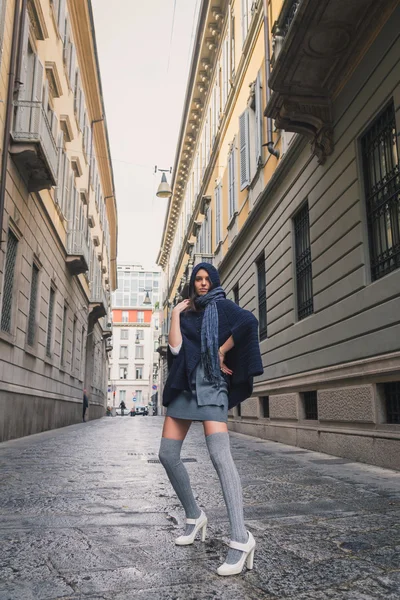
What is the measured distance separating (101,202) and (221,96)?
15105 mm

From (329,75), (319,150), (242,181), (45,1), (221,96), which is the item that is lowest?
(319,150)

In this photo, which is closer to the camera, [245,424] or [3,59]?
[3,59]

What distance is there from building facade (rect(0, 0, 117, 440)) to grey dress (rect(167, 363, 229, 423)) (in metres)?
8.30

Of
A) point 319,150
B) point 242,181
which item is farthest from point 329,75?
point 242,181

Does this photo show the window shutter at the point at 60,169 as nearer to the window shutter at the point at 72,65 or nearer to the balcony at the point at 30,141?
the window shutter at the point at 72,65

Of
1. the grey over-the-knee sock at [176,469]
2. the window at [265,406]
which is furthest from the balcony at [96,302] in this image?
the grey over-the-knee sock at [176,469]

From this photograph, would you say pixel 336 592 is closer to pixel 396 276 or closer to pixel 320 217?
pixel 396 276

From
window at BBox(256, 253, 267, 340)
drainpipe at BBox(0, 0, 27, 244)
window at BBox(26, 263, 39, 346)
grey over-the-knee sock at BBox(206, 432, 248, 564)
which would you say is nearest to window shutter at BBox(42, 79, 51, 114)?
drainpipe at BBox(0, 0, 27, 244)

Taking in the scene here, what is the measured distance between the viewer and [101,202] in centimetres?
3388

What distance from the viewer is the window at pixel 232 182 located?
17059mm

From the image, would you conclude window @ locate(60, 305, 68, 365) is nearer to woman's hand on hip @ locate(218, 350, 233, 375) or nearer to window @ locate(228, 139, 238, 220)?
window @ locate(228, 139, 238, 220)

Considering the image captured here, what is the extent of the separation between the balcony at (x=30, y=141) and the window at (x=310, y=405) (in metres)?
7.18

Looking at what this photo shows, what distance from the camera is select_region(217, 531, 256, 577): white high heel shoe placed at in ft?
8.45

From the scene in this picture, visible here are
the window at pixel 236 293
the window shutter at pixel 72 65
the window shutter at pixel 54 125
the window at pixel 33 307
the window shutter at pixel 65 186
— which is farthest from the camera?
the window shutter at pixel 72 65
